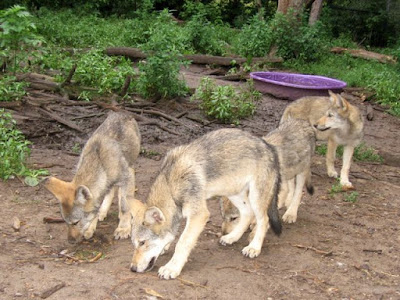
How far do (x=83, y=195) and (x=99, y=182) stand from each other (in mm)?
404

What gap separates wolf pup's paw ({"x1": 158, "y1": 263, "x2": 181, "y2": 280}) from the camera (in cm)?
536

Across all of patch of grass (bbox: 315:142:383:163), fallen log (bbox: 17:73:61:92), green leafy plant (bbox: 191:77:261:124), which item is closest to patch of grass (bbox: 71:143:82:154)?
fallen log (bbox: 17:73:61:92)

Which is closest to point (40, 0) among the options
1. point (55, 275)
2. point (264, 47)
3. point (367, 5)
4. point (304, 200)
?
point (264, 47)

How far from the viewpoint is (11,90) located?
33.5 feet

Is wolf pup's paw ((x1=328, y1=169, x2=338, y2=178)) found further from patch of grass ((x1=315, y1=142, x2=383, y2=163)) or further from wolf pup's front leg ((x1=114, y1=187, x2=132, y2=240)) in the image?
wolf pup's front leg ((x1=114, y1=187, x2=132, y2=240))

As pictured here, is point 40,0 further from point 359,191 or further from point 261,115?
point 359,191

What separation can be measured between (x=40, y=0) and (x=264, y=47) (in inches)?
491

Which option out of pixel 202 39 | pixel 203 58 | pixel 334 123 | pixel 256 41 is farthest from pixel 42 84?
pixel 256 41

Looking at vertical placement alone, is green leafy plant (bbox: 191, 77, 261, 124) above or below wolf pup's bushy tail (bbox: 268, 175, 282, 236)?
below

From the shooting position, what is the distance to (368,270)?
233 inches

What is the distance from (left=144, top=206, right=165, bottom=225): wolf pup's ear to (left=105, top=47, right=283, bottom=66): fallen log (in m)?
10.3

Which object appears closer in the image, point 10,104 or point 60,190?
point 60,190

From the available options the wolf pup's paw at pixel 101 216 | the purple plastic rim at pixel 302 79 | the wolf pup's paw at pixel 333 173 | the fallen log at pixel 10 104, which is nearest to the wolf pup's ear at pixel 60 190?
the wolf pup's paw at pixel 101 216

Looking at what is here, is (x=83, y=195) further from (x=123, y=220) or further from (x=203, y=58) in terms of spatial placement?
(x=203, y=58)
